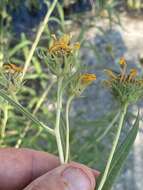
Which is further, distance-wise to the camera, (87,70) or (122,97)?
(87,70)

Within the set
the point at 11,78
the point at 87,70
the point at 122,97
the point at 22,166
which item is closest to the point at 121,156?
the point at 122,97

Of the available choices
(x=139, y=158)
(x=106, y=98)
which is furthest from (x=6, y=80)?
(x=106, y=98)

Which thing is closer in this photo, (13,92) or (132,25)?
(13,92)

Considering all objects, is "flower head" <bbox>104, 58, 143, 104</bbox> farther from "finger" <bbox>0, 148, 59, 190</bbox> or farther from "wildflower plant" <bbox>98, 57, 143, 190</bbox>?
"finger" <bbox>0, 148, 59, 190</bbox>

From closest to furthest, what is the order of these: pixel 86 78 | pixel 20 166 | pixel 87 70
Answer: pixel 86 78, pixel 20 166, pixel 87 70

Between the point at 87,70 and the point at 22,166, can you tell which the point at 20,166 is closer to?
the point at 22,166

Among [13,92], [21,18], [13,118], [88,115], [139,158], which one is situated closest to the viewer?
[13,92]

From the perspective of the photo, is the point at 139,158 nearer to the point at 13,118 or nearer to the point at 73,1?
the point at 13,118
